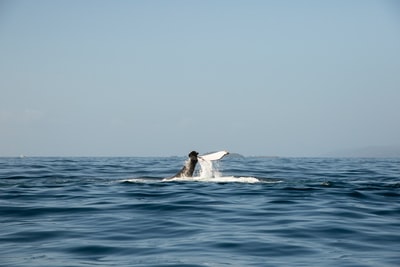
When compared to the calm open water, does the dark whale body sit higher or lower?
higher

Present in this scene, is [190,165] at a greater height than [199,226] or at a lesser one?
greater

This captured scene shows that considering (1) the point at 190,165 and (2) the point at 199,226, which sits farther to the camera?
(1) the point at 190,165

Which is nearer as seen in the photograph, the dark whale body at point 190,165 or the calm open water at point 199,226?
the calm open water at point 199,226

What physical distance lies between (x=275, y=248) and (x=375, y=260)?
1.61 m

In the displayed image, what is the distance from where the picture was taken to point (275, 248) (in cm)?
874

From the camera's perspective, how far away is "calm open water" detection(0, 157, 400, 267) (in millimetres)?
8070

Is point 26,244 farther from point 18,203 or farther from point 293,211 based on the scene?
point 293,211

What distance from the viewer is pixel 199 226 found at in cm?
1087

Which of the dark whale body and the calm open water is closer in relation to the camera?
the calm open water

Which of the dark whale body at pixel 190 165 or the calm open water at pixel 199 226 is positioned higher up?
the dark whale body at pixel 190 165

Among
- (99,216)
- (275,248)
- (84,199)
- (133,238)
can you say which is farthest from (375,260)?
(84,199)

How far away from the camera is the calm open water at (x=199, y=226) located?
807 cm

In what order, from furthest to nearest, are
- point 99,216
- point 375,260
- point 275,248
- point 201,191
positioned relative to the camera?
1. point 201,191
2. point 99,216
3. point 275,248
4. point 375,260

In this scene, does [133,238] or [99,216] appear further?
[99,216]
